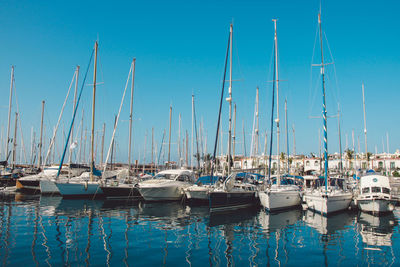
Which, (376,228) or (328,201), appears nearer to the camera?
(376,228)

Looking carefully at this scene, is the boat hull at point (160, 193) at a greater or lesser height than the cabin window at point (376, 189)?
lesser

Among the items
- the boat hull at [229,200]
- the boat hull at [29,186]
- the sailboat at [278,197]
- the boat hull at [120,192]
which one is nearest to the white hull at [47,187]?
the boat hull at [29,186]

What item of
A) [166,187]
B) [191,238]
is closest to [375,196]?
[191,238]

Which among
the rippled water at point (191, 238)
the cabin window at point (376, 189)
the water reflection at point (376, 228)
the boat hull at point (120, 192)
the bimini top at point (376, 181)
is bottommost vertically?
the water reflection at point (376, 228)

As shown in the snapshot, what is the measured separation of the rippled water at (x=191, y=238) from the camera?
11.4m

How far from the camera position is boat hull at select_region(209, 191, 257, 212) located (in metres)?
22.7

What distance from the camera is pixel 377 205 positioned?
22.2 meters

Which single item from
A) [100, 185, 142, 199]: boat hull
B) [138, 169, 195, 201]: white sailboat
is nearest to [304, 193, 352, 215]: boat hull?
[138, 169, 195, 201]: white sailboat

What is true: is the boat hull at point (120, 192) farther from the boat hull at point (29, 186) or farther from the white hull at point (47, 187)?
the boat hull at point (29, 186)

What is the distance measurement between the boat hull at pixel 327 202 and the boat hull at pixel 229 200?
4.88m

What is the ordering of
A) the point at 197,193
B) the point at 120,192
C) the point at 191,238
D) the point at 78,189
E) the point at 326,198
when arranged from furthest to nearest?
1. the point at 78,189
2. the point at 120,192
3. the point at 197,193
4. the point at 326,198
5. the point at 191,238

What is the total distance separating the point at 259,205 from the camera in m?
27.6

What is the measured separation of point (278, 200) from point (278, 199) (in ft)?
0.26

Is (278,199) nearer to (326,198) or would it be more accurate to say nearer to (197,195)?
(326,198)
